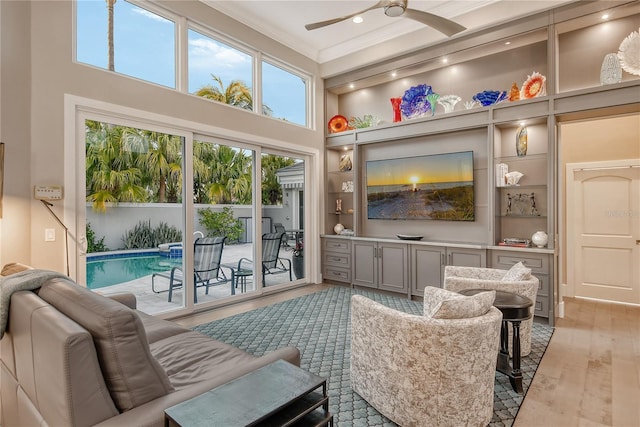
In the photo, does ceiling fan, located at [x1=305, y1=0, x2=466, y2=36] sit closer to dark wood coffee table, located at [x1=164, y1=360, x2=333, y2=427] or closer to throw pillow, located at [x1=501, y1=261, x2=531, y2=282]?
throw pillow, located at [x1=501, y1=261, x2=531, y2=282]

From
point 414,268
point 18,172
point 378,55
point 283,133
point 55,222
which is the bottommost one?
point 414,268

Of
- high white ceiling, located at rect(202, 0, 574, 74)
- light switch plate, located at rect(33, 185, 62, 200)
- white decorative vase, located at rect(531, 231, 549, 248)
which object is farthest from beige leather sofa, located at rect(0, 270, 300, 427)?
high white ceiling, located at rect(202, 0, 574, 74)

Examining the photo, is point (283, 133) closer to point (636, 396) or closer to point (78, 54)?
point (78, 54)

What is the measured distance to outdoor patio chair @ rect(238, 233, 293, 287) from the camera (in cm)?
509

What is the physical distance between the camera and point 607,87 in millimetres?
3676

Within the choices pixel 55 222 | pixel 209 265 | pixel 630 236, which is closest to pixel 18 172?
pixel 55 222

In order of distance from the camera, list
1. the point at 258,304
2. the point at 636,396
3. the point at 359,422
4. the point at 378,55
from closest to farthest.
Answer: the point at 359,422 → the point at 636,396 → the point at 258,304 → the point at 378,55

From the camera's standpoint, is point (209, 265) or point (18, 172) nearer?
point (18, 172)

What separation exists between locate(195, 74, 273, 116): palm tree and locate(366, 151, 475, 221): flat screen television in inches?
84.4

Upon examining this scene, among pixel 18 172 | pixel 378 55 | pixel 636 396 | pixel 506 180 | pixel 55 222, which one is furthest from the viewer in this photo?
pixel 378 55

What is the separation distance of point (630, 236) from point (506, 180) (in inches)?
75.8

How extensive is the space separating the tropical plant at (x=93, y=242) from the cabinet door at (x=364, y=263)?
3.51 meters

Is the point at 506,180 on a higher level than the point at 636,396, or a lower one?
higher

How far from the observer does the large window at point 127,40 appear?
134 inches
